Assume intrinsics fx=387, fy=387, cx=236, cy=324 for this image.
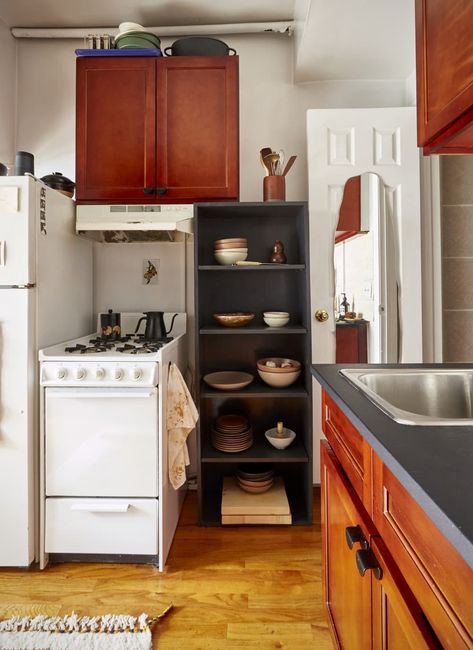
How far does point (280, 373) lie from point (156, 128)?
1480 mm

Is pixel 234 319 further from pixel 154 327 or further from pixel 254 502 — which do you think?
pixel 254 502

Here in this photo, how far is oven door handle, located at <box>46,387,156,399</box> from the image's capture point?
66.8 inches

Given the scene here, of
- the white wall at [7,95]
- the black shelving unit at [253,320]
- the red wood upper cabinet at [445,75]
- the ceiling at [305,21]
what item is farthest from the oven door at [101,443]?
the ceiling at [305,21]

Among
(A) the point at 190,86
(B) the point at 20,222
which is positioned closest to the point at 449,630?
(B) the point at 20,222

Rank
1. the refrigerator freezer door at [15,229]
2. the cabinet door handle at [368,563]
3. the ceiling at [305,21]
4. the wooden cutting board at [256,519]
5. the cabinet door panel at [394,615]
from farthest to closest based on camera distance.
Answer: the wooden cutting board at [256,519] < the ceiling at [305,21] < the refrigerator freezer door at [15,229] < the cabinet door handle at [368,563] < the cabinet door panel at [394,615]

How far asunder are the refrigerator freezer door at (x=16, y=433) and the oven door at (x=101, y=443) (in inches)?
3.6

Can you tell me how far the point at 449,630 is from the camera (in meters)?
0.53

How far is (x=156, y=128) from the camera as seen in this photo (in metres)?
2.08

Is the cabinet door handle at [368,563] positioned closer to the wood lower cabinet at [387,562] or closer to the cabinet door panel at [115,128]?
the wood lower cabinet at [387,562]

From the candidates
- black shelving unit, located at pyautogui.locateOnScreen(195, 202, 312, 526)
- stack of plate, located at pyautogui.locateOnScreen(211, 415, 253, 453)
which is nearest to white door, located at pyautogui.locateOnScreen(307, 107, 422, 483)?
black shelving unit, located at pyautogui.locateOnScreen(195, 202, 312, 526)

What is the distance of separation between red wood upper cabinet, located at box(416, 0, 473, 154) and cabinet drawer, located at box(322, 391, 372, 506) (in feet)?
2.73

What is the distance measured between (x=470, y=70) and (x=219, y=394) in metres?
1.65

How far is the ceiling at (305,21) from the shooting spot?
1.93 metres

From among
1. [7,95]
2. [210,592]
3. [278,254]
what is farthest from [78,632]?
[7,95]
